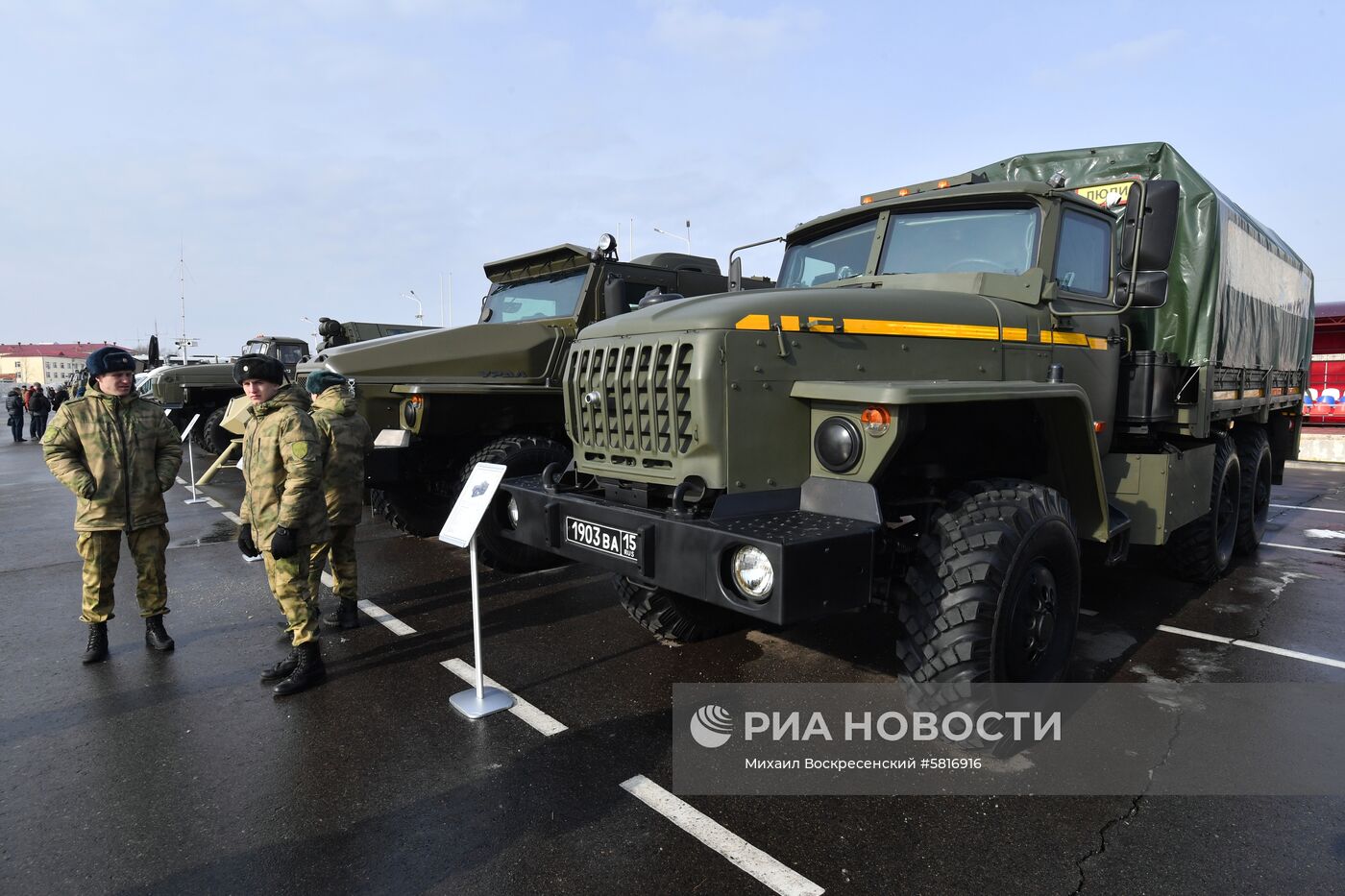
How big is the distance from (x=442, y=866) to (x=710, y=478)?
5.00 ft

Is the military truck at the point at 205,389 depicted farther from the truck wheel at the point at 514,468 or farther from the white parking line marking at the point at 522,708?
the white parking line marking at the point at 522,708

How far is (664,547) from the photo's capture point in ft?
9.48

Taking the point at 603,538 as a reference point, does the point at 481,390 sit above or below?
above

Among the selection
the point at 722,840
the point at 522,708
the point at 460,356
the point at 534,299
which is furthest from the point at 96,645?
the point at 534,299

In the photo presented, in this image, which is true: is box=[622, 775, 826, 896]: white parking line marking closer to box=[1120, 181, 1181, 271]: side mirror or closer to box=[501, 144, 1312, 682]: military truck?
box=[501, 144, 1312, 682]: military truck

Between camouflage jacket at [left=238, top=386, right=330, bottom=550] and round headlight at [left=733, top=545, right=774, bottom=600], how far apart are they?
2.29 m

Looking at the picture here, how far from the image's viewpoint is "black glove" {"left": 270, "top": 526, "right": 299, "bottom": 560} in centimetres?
373

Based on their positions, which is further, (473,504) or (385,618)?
(385,618)

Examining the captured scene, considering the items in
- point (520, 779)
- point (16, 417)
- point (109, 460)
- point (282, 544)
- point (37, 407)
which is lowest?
point (520, 779)

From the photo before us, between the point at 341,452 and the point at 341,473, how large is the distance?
0.42ft

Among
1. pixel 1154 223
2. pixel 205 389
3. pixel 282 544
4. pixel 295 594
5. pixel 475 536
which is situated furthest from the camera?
pixel 205 389

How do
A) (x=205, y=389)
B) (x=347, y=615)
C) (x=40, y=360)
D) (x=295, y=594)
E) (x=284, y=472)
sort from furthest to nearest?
1. (x=40, y=360)
2. (x=205, y=389)
3. (x=347, y=615)
4. (x=284, y=472)
5. (x=295, y=594)

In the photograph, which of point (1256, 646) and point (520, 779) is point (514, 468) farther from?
point (1256, 646)

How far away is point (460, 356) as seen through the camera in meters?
6.18
